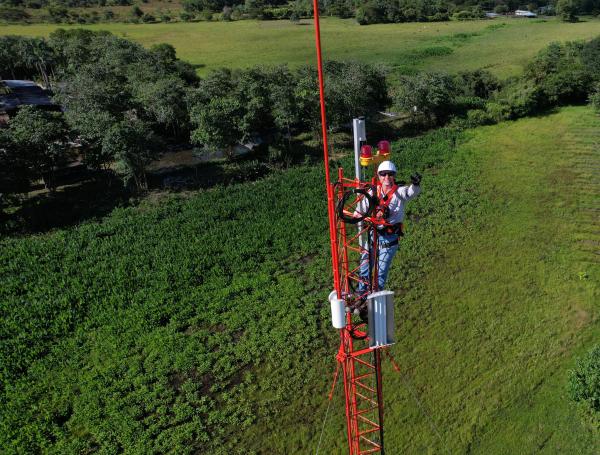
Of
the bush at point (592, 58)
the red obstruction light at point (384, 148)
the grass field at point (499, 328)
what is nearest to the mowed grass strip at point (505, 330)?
the grass field at point (499, 328)

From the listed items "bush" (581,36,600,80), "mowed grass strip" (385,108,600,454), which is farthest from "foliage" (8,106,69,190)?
"bush" (581,36,600,80)

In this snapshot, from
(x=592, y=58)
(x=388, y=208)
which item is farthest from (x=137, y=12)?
(x=388, y=208)

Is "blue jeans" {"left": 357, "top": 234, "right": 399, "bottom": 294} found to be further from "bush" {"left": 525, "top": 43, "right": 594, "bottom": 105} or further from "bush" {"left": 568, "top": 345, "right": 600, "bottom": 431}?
"bush" {"left": 525, "top": 43, "right": 594, "bottom": 105}

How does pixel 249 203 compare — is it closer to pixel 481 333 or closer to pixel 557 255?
pixel 481 333

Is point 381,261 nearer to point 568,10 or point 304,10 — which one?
point 304,10

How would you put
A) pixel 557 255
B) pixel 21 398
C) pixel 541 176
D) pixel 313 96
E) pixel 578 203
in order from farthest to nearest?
pixel 313 96 < pixel 541 176 < pixel 578 203 < pixel 557 255 < pixel 21 398

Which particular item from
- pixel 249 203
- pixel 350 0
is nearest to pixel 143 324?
pixel 249 203
